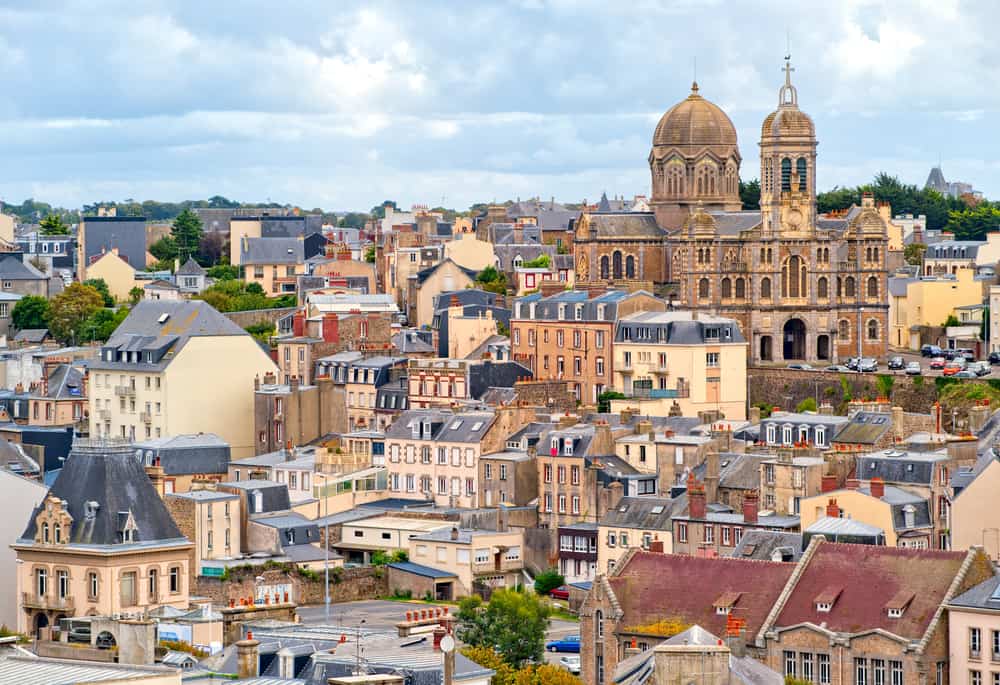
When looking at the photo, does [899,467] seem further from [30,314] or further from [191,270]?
[191,270]

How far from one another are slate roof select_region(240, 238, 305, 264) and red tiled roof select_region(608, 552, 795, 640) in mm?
103665

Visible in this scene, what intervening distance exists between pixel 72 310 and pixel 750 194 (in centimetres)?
4009

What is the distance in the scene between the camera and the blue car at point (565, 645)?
83.4 meters

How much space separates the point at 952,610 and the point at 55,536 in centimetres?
2231

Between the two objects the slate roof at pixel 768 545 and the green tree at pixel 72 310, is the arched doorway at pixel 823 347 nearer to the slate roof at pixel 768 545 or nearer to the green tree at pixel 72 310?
the green tree at pixel 72 310

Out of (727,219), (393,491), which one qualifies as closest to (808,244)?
(727,219)

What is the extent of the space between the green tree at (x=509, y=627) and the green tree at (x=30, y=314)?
7917 cm

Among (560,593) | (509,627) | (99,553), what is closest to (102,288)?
(560,593)

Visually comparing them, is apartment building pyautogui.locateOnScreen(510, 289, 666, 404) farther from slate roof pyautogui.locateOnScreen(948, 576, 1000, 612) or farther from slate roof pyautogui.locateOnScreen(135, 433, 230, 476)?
slate roof pyautogui.locateOnScreen(948, 576, 1000, 612)

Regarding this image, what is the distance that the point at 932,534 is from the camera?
89188 millimetres

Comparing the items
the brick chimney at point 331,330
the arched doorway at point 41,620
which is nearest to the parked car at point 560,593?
the arched doorway at point 41,620

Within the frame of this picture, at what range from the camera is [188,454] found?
111 m

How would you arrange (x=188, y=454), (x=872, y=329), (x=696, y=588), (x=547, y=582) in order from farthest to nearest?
(x=872, y=329)
(x=188, y=454)
(x=547, y=582)
(x=696, y=588)

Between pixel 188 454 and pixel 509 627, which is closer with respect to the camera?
pixel 509 627
